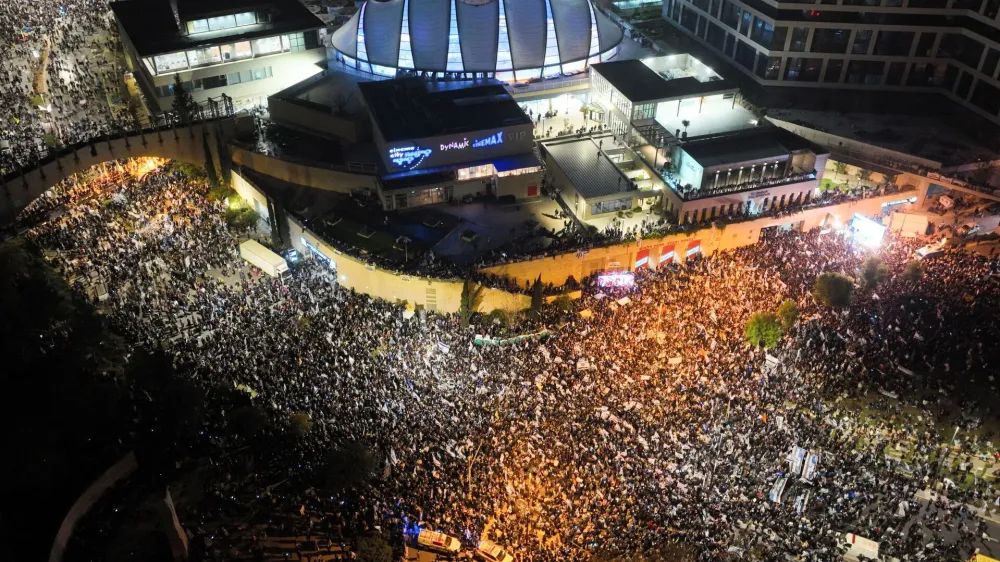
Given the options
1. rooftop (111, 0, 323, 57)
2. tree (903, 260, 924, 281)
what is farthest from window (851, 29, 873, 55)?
rooftop (111, 0, 323, 57)

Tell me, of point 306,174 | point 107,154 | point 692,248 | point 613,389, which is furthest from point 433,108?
point 613,389

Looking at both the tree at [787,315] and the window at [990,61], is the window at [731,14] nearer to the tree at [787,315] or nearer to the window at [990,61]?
the window at [990,61]

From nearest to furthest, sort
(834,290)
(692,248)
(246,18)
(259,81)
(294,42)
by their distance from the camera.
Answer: (834,290), (692,248), (246,18), (259,81), (294,42)

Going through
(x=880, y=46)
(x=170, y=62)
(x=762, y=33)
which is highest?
(x=762, y=33)

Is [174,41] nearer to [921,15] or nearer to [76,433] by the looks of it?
[76,433]

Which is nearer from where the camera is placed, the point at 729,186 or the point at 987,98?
the point at 729,186

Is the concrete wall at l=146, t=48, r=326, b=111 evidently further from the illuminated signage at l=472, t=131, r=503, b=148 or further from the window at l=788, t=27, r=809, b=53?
the window at l=788, t=27, r=809, b=53

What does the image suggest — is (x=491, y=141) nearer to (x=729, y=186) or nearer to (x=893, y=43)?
(x=729, y=186)

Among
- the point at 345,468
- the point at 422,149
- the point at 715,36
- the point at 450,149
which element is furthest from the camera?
the point at 715,36
